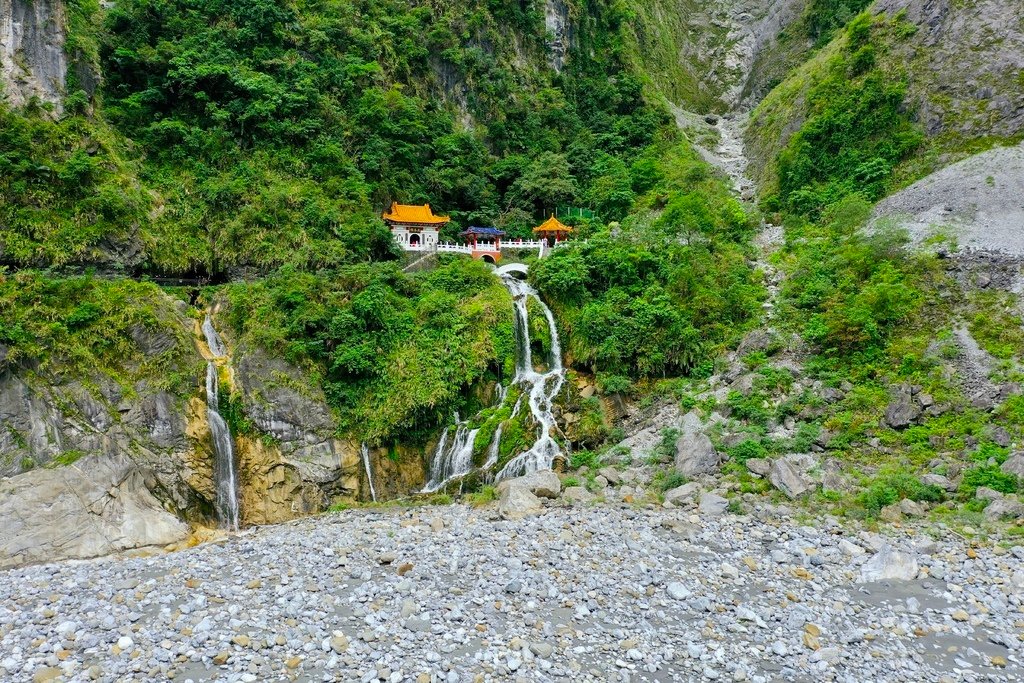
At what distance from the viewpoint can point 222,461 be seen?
64.4ft

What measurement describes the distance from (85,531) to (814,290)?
26.1 metres

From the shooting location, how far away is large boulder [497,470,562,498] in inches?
709

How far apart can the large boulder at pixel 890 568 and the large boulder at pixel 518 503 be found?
26.0 ft

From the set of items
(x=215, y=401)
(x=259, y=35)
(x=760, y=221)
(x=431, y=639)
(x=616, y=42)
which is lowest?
(x=431, y=639)

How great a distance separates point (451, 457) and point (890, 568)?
1319cm

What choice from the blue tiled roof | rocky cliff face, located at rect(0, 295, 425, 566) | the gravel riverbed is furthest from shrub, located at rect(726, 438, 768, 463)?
the blue tiled roof

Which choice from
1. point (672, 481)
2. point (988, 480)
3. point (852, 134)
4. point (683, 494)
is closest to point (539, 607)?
point (683, 494)

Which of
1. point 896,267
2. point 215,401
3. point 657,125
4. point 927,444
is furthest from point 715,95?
point 215,401

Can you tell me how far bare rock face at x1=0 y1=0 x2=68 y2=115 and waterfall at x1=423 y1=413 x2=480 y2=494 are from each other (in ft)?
71.9

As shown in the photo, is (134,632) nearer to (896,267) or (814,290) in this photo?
(814,290)

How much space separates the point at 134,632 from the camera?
35.8 feet

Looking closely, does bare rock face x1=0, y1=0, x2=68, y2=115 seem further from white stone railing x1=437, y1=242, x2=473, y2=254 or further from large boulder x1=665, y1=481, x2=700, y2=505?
large boulder x1=665, y1=481, x2=700, y2=505

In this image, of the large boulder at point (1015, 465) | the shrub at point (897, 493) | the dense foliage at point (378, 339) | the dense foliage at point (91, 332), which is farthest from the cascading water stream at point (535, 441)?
the large boulder at point (1015, 465)

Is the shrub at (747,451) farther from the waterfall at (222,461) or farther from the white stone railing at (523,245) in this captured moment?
the white stone railing at (523,245)
